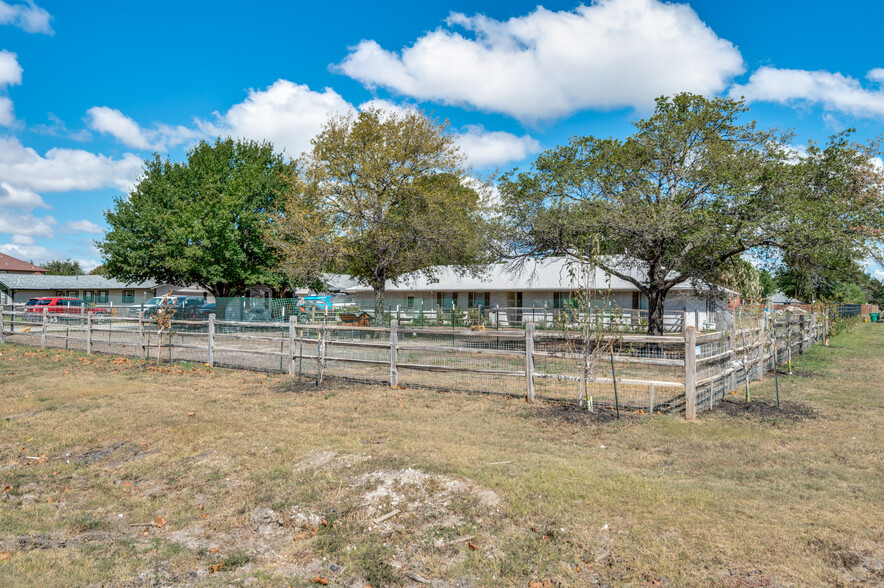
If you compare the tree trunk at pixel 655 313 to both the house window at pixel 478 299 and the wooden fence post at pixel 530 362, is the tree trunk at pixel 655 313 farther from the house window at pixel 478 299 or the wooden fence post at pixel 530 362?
the house window at pixel 478 299

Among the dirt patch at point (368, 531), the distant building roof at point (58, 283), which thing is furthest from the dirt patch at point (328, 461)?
the distant building roof at point (58, 283)

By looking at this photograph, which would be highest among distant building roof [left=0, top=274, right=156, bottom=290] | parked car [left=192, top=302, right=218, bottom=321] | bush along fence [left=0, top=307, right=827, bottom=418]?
distant building roof [left=0, top=274, right=156, bottom=290]

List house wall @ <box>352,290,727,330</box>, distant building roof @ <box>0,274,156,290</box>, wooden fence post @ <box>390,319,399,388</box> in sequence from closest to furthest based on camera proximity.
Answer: wooden fence post @ <box>390,319,399,388</box>
house wall @ <box>352,290,727,330</box>
distant building roof @ <box>0,274,156,290</box>

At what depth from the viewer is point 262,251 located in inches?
1330

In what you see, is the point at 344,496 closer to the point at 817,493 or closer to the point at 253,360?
the point at 817,493

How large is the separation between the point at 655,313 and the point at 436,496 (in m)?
20.4

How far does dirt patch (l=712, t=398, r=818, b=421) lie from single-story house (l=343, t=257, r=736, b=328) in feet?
81.4

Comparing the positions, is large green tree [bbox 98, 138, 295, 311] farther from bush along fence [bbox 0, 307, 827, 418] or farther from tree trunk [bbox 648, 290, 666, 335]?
tree trunk [bbox 648, 290, 666, 335]

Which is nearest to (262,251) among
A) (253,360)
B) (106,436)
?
(253,360)

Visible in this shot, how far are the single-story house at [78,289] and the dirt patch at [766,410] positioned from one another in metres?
55.8

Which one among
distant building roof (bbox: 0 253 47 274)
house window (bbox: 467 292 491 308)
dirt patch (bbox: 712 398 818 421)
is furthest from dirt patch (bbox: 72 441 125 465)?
distant building roof (bbox: 0 253 47 274)

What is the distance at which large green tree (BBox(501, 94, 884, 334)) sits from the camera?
18.0m

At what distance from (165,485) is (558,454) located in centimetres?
451

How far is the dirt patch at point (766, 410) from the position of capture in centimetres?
863
